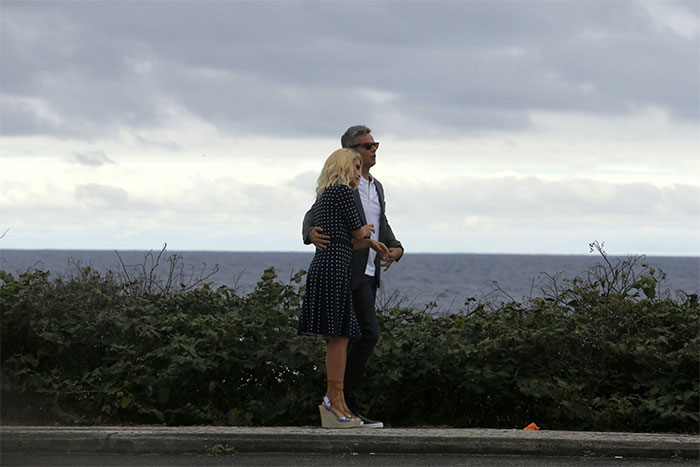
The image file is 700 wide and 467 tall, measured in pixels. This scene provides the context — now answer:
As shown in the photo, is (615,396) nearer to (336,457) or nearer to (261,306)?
(336,457)

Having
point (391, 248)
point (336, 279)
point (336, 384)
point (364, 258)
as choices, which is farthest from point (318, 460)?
point (391, 248)

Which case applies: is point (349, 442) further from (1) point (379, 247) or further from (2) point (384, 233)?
(2) point (384, 233)

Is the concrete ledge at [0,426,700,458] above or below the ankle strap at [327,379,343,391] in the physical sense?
below

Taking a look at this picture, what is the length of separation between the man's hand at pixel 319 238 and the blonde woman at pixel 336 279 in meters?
0.03

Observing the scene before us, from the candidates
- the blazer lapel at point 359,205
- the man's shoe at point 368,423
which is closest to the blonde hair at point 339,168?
the blazer lapel at point 359,205

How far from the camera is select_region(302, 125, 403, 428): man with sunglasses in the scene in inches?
239

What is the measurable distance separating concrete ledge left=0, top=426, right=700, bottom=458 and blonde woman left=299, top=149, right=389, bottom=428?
1.27 feet

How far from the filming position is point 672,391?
6305 millimetres

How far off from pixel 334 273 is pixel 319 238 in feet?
0.78

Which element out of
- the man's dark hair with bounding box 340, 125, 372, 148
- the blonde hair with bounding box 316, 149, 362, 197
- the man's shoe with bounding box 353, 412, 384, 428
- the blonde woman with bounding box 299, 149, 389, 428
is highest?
the man's dark hair with bounding box 340, 125, 372, 148

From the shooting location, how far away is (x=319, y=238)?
5961 millimetres

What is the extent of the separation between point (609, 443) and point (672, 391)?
40.9 inches

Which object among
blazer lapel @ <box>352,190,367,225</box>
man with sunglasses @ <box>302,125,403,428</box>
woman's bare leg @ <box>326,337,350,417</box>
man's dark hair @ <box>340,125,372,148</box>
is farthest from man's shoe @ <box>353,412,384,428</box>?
man's dark hair @ <box>340,125,372,148</box>

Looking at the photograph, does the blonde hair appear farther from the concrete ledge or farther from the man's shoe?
the concrete ledge
